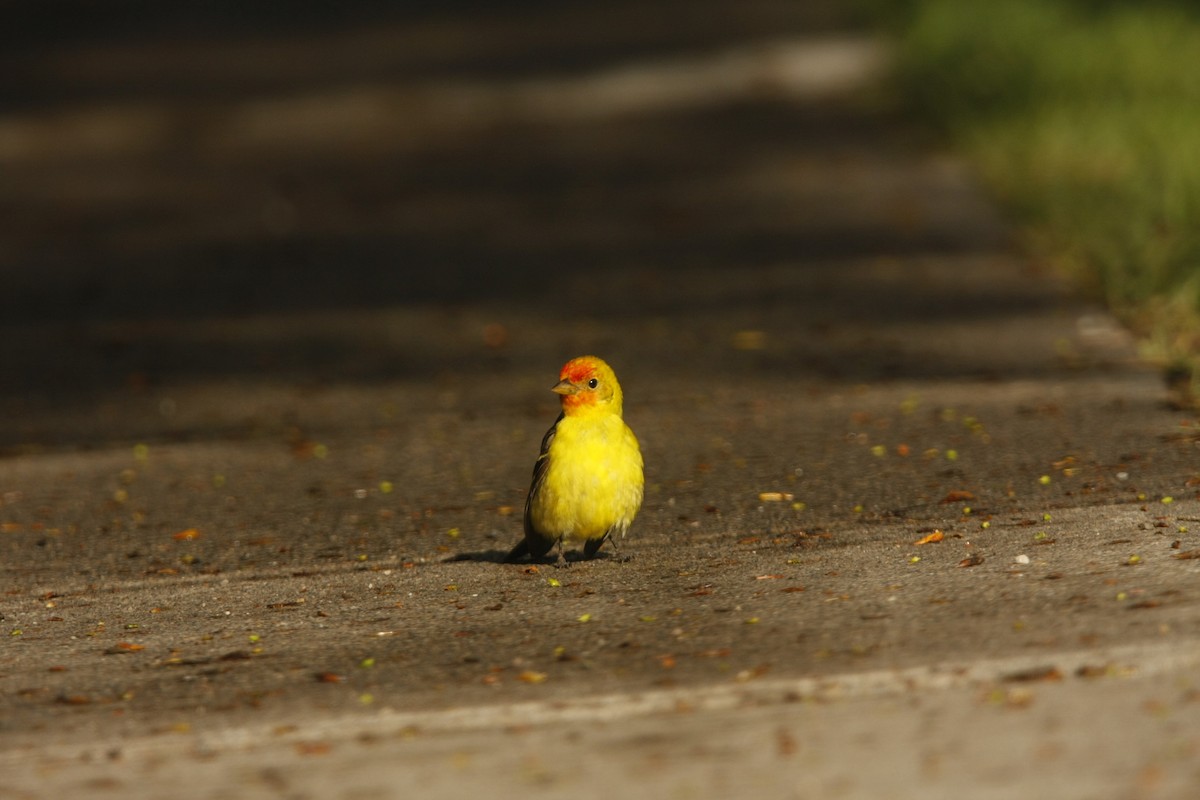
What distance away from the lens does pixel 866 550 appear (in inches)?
220

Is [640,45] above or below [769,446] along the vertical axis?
above

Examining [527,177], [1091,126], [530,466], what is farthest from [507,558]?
[527,177]

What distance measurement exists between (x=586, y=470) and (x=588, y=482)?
0.12 feet

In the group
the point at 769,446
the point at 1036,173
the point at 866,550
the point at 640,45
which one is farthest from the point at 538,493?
the point at 640,45

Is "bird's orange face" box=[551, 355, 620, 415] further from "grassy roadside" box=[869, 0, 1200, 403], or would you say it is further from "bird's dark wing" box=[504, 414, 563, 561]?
"grassy roadside" box=[869, 0, 1200, 403]

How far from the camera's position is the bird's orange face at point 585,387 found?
5.55 metres

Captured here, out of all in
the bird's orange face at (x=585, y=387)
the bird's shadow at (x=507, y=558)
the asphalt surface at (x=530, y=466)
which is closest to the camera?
the asphalt surface at (x=530, y=466)

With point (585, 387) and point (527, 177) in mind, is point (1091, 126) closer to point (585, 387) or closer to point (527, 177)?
point (527, 177)

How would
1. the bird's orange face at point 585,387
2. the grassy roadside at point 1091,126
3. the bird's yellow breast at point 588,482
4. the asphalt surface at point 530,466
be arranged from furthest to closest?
the grassy roadside at point 1091,126 < the bird's orange face at point 585,387 < the bird's yellow breast at point 588,482 < the asphalt surface at point 530,466

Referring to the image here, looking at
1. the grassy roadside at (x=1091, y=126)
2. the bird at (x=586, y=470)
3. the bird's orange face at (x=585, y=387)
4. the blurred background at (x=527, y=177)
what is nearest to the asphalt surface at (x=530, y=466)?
the blurred background at (x=527, y=177)

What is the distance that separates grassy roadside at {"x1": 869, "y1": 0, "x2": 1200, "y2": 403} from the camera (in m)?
8.85

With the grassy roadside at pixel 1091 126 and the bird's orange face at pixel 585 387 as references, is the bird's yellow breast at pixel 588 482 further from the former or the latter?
the grassy roadside at pixel 1091 126

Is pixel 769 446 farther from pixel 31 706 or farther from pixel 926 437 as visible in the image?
pixel 31 706

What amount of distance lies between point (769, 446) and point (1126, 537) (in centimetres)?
215
